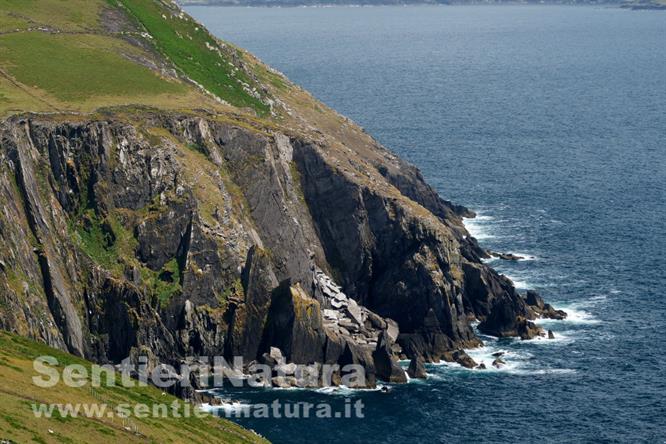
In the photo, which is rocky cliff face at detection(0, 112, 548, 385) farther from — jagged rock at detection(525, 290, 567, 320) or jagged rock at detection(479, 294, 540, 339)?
jagged rock at detection(525, 290, 567, 320)

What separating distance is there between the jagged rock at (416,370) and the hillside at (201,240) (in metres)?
1.38

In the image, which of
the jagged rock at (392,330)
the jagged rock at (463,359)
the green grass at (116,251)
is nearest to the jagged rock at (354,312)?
the jagged rock at (392,330)

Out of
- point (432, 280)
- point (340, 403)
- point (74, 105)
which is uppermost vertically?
point (74, 105)

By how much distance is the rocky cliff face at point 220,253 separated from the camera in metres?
139

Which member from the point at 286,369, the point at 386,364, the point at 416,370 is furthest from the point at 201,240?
the point at 416,370

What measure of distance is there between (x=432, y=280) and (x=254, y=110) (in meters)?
46.6

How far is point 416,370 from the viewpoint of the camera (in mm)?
143250

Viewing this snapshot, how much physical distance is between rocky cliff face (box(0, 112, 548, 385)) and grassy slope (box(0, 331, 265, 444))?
17143 millimetres

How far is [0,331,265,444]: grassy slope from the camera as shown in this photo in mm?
87375

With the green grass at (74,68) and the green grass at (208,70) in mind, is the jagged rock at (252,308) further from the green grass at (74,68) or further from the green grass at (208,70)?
the green grass at (208,70)

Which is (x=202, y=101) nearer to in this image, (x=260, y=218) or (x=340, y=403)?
(x=260, y=218)

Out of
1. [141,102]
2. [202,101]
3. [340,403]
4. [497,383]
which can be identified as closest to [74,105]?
[141,102]

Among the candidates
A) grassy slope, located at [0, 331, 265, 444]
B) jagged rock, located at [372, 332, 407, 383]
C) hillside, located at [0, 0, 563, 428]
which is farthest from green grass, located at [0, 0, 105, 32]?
grassy slope, located at [0, 331, 265, 444]

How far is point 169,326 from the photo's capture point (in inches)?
5659
